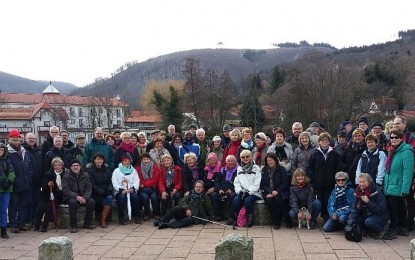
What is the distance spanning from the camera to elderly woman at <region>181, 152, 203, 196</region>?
890 centimetres

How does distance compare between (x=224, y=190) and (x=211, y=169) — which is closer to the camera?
(x=224, y=190)

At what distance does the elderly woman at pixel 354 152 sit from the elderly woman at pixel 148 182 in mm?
4204

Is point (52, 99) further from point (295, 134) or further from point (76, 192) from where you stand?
point (295, 134)

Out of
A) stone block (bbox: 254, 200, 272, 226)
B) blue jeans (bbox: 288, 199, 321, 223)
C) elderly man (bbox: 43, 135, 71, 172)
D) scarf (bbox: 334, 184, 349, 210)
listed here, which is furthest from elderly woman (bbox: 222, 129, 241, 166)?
elderly man (bbox: 43, 135, 71, 172)

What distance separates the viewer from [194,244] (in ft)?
22.8

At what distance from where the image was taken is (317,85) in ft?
133

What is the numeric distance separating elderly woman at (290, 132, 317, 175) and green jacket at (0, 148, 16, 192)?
19.0ft

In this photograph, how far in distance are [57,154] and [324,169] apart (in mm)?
5807

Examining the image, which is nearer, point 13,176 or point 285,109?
point 13,176

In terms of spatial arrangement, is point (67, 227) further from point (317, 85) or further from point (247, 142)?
point (317, 85)

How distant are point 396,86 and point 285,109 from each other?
49.8 ft

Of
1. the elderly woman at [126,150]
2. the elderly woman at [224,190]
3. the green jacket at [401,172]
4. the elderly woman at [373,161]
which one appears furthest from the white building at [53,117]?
the green jacket at [401,172]

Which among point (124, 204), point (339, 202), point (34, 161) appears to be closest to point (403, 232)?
point (339, 202)

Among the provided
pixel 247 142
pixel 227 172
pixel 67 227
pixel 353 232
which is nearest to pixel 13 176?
pixel 67 227
